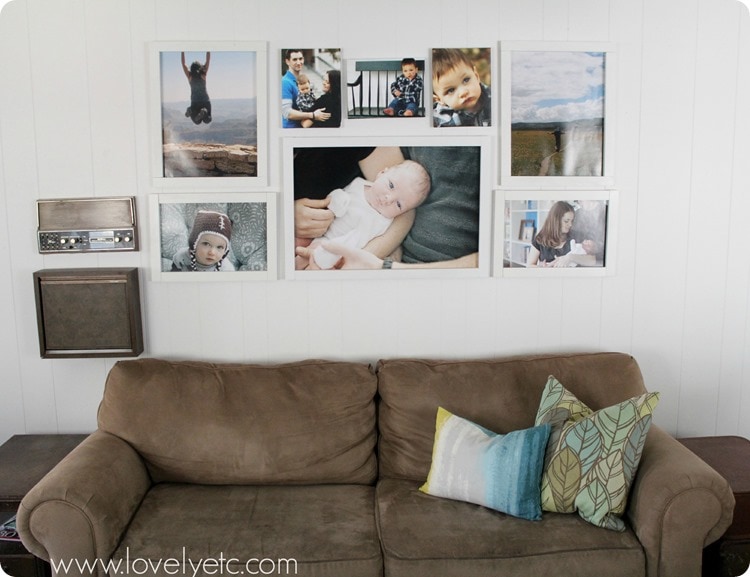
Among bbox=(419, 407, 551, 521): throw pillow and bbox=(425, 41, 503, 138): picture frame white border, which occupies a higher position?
bbox=(425, 41, 503, 138): picture frame white border

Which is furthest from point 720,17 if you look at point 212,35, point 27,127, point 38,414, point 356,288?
point 38,414

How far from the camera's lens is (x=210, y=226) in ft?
8.91

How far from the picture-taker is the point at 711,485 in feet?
6.63

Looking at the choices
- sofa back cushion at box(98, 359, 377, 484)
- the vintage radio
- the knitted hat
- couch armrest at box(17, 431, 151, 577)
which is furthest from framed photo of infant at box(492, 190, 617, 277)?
couch armrest at box(17, 431, 151, 577)

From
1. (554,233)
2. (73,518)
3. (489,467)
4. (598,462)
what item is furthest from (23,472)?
(554,233)

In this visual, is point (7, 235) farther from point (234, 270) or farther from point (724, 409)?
point (724, 409)

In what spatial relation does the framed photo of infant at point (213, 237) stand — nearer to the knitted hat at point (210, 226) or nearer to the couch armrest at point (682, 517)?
the knitted hat at point (210, 226)

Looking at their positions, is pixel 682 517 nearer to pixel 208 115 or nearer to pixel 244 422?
pixel 244 422

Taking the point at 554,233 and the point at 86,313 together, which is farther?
the point at 554,233

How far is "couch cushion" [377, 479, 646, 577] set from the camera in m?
2.01

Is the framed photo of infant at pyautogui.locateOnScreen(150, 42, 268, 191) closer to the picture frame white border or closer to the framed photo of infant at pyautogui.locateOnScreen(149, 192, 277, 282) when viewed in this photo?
the framed photo of infant at pyautogui.locateOnScreen(149, 192, 277, 282)

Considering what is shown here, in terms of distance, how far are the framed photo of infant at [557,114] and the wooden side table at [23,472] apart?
2.05 metres

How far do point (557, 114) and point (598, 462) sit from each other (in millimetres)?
1374

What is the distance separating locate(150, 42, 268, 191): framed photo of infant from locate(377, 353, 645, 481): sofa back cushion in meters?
1.01
